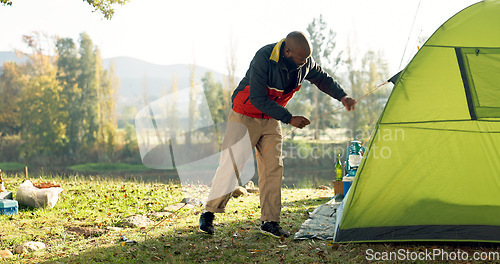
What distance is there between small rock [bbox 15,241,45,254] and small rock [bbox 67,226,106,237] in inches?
19.2

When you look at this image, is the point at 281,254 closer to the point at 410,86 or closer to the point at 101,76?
the point at 410,86

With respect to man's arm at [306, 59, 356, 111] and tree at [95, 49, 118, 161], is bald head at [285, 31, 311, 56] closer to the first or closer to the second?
man's arm at [306, 59, 356, 111]

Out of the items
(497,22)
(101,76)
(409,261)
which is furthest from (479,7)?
(101,76)

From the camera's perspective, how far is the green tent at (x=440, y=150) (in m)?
3.57

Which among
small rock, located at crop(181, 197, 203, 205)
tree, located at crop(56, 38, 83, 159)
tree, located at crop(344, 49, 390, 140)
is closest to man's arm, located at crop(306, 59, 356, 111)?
small rock, located at crop(181, 197, 203, 205)

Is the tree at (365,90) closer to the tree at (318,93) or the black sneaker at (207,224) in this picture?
the tree at (318,93)

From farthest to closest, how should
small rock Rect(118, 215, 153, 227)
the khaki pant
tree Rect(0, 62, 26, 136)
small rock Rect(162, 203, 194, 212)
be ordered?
tree Rect(0, 62, 26, 136) → small rock Rect(162, 203, 194, 212) → small rock Rect(118, 215, 153, 227) → the khaki pant

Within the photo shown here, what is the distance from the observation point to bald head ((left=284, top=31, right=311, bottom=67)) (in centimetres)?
368

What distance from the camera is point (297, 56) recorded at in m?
3.72

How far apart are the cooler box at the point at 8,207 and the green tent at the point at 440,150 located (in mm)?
4172

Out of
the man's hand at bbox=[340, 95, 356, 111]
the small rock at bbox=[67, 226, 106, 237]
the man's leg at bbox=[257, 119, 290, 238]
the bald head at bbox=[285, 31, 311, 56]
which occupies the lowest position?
the small rock at bbox=[67, 226, 106, 237]

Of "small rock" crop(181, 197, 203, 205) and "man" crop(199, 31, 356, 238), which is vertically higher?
"man" crop(199, 31, 356, 238)

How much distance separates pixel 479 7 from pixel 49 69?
3878 cm

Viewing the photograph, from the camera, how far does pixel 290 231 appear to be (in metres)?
4.25
